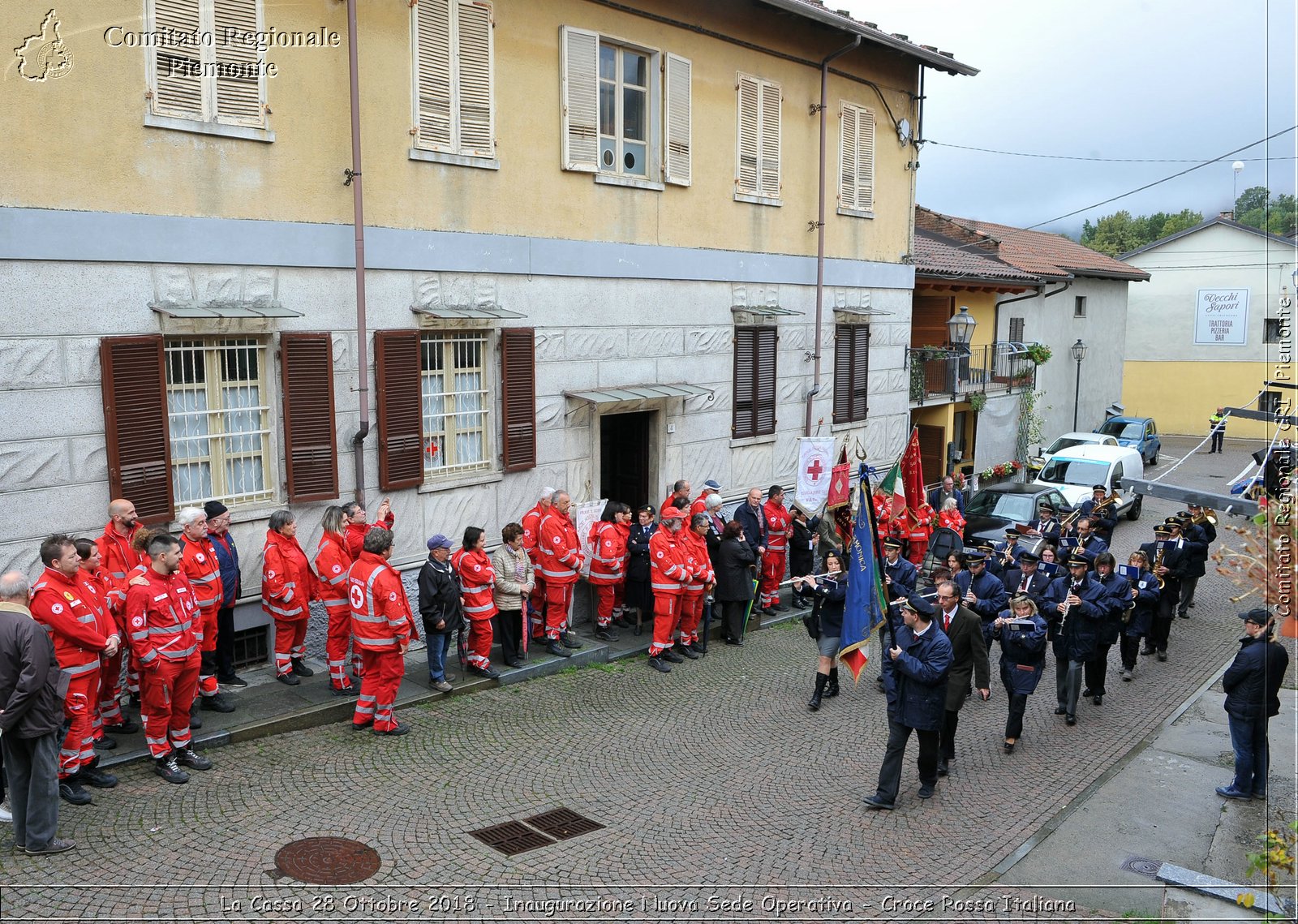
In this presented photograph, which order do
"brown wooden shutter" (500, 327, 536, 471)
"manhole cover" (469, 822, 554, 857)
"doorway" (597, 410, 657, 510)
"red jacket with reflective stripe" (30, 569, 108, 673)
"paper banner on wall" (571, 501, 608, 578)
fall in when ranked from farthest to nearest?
"doorway" (597, 410, 657, 510)
"paper banner on wall" (571, 501, 608, 578)
"brown wooden shutter" (500, 327, 536, 471)
"manhole cover" (469, 822, 554, 857)
"red jacket with reflective stripe" (30, 569, 108, 673)

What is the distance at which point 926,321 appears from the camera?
2562 cm

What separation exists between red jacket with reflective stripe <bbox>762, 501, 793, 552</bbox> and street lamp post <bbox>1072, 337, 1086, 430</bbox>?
2146 centimetres

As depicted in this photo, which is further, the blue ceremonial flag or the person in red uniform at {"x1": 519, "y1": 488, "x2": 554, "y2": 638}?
the person in red uniform at {"x1": 519, "y1": 488, "x2": 554, "y2": 638}

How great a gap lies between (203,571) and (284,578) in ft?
3.30

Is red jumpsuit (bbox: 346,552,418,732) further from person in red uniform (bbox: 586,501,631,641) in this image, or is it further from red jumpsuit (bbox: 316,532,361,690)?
person in red uniform (bbox: 586,501,631,641)

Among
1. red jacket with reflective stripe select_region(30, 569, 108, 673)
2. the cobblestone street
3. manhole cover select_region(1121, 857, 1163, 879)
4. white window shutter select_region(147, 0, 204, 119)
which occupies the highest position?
white window shutter select_region(147, 0, 204, 119)

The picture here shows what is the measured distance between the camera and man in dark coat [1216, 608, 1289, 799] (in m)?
8.94

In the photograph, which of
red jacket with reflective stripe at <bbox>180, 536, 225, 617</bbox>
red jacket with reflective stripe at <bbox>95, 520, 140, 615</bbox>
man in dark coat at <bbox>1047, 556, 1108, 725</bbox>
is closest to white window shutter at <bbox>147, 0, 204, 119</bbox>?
red jacket with reflective stripe at <bbox>95, 520, 140, 615</bbox>

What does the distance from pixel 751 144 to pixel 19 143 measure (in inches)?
404

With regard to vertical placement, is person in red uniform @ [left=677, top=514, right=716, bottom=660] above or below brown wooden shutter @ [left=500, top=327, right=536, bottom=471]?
below

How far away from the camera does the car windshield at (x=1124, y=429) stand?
31.3 meters

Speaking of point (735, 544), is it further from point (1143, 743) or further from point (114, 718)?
point (114, 718)

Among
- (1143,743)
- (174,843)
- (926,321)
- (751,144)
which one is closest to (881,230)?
(751,144)

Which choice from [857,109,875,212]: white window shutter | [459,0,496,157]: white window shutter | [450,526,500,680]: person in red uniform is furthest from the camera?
[857,109,875,212]: white window shutter
